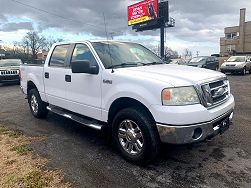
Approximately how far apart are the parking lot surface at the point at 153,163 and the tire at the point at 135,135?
0.17m

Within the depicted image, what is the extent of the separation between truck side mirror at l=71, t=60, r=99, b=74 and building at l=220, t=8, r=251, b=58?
2180 inches

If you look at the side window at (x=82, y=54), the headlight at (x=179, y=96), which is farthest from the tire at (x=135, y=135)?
the side window at (x=82, y=54)

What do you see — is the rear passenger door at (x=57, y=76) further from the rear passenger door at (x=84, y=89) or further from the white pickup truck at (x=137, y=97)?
the rear passenger door at (x=84, y=89)

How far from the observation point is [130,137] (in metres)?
3.84

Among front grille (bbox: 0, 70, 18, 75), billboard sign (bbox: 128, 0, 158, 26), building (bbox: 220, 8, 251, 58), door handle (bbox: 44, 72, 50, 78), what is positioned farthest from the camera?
building (bbox: 220, 8, 251, 58)

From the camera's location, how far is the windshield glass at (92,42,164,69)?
4.34 m

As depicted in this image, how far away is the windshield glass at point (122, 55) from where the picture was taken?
14.2 ft

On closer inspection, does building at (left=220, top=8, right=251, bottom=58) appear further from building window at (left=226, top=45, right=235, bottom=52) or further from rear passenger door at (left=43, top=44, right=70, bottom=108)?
rear passenger door at (left=43, top=44, right=70, bottom=108)

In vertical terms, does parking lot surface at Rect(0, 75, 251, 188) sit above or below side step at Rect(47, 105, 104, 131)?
below

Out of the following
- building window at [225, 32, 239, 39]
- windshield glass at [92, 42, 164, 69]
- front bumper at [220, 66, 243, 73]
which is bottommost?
front bumper at [220, 66, 243, 73]

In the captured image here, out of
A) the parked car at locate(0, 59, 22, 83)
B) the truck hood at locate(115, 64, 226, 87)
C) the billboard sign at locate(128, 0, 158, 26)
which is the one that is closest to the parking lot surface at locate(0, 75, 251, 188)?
the truck hood at locate(115, 64, 226, 87)

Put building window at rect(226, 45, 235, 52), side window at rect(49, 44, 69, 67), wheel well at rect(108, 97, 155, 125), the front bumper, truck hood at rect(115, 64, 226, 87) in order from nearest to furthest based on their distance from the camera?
truck hood at rect(115, 64, 226, 87) → wheel well at rect(108, 97, 155, 125) → side window at rect(49, 44, 69, 67) → the front bumper → building window at rect(226, 45, 235, 52)

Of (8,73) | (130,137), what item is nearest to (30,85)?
(130,137)

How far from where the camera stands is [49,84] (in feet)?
18.4
